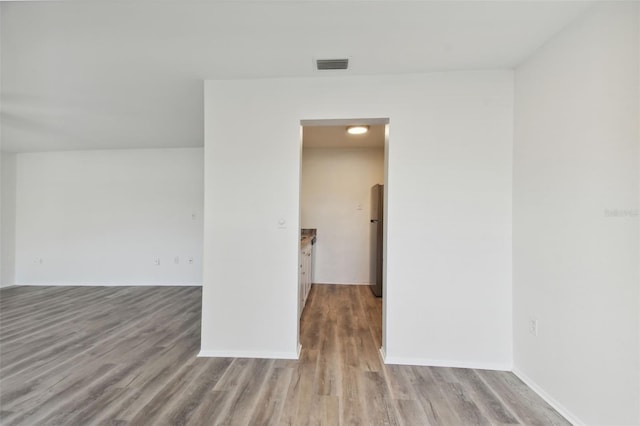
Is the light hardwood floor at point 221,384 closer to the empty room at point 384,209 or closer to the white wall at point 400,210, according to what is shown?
the empty room at point 384,209

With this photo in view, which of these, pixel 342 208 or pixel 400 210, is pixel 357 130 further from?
pixel 400 210

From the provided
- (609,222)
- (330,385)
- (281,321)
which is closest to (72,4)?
(281,321)

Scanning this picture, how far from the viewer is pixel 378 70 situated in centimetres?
220

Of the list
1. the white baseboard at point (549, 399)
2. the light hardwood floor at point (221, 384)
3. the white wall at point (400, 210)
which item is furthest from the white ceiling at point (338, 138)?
the white baseboard at point (549, 399)

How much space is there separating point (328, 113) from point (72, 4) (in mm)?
1792

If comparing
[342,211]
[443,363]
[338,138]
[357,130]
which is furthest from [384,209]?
[342,211]

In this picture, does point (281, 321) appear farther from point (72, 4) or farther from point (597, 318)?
point (72, 4)

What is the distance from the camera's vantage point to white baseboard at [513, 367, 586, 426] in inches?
62.2

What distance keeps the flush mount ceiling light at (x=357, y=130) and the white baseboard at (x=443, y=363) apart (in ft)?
9.29

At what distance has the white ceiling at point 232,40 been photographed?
1.55 meters

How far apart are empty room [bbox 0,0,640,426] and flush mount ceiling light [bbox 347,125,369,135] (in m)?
1.32

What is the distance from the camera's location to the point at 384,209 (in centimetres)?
243

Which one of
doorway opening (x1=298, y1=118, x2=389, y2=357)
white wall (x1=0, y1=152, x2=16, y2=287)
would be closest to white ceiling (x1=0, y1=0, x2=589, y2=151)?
doorway opening (x1=298, y1=118, x2=389, y2=357)

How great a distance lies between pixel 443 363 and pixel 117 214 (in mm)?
5795
